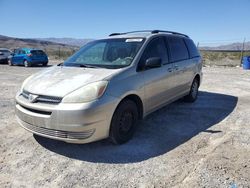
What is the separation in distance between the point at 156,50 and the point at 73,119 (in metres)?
2.28

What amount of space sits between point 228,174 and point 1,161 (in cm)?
308

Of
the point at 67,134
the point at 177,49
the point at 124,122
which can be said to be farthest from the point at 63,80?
the point at 177,49

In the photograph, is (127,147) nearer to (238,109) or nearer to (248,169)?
(248,169)

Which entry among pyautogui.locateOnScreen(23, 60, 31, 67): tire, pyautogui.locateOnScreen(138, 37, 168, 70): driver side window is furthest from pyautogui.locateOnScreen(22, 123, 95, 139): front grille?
pyautogui.locateOnScreen(23, 60, 31, 67): tire

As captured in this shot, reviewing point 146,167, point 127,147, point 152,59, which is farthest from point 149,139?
point 152,59

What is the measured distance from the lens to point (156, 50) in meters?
4.88

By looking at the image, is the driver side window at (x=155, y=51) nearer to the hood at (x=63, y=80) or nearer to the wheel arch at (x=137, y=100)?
the wheel arch at (x=137, y=100)

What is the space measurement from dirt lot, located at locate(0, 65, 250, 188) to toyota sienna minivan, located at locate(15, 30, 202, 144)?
33cm

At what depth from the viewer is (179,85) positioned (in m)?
5.71

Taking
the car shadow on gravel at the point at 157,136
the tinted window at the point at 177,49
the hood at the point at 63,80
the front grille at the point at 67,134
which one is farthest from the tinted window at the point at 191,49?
the front grille at the point at 67,134

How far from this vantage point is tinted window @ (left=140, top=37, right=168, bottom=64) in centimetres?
454

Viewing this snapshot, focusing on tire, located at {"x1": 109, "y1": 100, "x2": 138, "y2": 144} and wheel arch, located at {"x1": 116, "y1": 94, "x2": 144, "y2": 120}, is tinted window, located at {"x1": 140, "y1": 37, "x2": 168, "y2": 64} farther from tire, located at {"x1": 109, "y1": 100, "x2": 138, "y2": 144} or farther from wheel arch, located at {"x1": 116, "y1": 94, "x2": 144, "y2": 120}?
tire, located at {"x1": 109, "y1": 100, "x2": 138, "y2": 144}

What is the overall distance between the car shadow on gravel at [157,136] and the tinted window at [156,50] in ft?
4.20

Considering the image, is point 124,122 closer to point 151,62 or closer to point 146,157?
point 146,157
